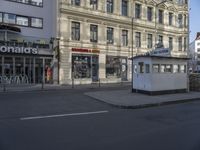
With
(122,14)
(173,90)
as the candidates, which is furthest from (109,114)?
(122,14)

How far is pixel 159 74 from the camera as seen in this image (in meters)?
18.9

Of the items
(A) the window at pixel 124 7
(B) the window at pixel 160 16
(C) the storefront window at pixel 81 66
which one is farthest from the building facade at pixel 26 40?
(B) the window at pixel 160 16

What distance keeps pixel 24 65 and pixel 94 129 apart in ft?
71.7

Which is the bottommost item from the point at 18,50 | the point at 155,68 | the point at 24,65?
the point at 155,68

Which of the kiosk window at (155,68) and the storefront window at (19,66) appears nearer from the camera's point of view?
the kiosk window at (155,68)

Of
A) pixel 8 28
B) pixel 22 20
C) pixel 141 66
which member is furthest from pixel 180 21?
pixel 141 66

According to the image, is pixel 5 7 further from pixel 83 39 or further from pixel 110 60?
pixel 110 60

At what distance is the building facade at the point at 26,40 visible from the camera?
27953mm

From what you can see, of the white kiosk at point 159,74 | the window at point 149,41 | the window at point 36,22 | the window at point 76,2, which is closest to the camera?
the white kiosk at point 159,74

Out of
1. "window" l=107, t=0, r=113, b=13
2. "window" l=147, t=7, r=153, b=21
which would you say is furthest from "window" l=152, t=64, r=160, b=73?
"window" l=147, t=7, r=153, b=21

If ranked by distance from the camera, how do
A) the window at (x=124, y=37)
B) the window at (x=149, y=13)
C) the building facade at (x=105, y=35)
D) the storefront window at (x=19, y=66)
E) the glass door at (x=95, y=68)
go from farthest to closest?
1. the window at (x=149, y=13)
2. the window at (x=124, y=37)
3. the glass door at (x=95, y=68)
4. the building facade at (x=105, y=35)
5. the storefront window at (x=19, y=66)

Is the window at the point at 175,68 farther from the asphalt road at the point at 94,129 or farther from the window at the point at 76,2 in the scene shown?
the window at the point at 76,2

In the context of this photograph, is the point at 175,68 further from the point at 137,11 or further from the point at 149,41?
the point at 149,41

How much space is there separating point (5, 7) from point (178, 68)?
17.1 meters
